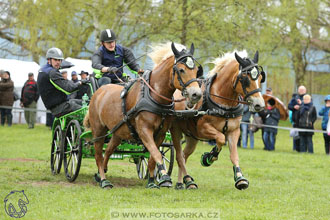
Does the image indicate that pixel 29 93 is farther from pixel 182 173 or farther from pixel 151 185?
pixel 151 185

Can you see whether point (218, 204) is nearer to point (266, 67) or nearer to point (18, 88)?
point (18, 88)

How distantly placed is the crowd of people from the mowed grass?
1499mm

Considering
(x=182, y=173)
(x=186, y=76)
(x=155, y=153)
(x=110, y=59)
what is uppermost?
(x=110, y=59)

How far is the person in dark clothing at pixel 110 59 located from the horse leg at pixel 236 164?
2073 millimetres

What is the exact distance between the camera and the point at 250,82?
27.0 ft

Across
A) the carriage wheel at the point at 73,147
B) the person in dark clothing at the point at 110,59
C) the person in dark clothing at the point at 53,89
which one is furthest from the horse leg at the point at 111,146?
the person in dark clothing at the point at 53,89

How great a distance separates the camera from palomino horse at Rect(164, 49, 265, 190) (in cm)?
823

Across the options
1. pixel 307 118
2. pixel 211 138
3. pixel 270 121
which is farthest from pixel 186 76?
pixel 270 121

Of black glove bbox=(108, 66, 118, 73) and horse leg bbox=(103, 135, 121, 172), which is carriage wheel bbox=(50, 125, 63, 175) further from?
black glove bbox=(108, 66, 118, 73)

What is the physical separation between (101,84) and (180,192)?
2.79 metres

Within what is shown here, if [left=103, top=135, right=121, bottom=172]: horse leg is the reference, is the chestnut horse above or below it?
above

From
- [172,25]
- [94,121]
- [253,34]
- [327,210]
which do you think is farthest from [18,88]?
[327,210]

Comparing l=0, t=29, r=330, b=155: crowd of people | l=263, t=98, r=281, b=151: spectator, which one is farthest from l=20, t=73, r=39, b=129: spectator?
l=263, t=98, r=281, b=151: spectator

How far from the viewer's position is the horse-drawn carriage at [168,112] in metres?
7.72
